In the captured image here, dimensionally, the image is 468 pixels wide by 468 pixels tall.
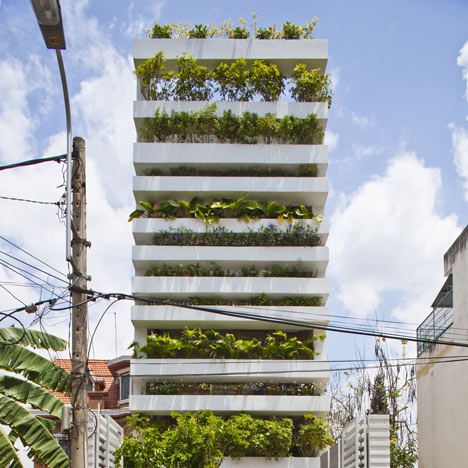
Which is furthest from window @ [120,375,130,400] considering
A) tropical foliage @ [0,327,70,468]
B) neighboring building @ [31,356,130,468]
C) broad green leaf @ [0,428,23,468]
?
broad green leaf @ [0,428,23,468]

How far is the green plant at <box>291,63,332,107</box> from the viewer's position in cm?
2962

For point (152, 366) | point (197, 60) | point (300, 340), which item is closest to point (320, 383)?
point (300, 340)

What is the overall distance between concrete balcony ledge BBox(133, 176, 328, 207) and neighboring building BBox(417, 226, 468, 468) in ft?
21.4

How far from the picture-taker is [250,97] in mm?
29891

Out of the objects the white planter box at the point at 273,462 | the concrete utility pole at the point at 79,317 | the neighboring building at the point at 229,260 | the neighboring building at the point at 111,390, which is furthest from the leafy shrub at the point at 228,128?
the concrete utility pole at the point at 79,317

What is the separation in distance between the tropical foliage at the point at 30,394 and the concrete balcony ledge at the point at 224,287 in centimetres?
591

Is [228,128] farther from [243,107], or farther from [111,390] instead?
[111,390]

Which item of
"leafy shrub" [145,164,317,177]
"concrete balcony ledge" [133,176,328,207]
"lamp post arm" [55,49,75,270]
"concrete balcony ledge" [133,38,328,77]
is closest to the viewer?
"lamp post arm" [55,49,75,270]

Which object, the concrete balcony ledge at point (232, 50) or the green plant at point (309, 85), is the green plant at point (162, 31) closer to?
the concrete balcony ledge at point (232, 50)

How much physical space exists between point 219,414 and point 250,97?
40.8 feet

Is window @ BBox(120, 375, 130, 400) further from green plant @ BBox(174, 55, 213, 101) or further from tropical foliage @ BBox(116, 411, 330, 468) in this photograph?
green plant @ BBox(174, 55, 213, 101)

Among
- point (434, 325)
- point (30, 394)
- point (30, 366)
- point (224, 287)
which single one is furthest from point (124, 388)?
point (434, 325)

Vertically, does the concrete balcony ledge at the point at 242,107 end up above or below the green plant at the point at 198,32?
below

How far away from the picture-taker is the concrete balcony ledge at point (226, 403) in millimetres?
26969
